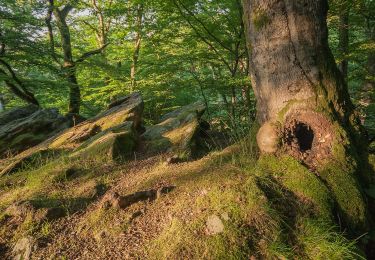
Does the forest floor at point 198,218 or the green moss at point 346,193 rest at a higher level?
the forest floor at point 198,218

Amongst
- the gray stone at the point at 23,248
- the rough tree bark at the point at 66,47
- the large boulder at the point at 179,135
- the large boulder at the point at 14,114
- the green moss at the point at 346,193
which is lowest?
the green moss at the point at 346,193

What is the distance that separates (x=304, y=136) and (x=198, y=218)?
1409 millimetres

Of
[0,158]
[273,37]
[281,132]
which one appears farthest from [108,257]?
[0,158]

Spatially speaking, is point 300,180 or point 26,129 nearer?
point 300,180

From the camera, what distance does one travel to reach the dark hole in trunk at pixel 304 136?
289 cm

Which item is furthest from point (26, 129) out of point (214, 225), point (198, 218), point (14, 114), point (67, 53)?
point (67, 53)

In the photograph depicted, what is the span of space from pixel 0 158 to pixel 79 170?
2.58 meters

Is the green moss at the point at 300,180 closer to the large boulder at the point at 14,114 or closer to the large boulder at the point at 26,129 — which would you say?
the large boulder at the point at 26,129

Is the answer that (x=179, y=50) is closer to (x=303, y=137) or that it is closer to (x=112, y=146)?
(x=112, y=146)

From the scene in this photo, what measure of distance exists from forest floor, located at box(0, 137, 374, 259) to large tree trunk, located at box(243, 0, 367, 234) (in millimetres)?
252

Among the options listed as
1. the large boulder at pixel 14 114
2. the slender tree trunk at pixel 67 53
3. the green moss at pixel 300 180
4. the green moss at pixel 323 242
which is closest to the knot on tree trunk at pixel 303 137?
the green moss at pixel 300 180

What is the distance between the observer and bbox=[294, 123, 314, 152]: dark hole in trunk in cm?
289

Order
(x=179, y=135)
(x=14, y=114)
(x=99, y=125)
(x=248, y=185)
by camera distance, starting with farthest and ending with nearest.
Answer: (x=14, y=114), (x=99, y=125), (x=179, y=135), (x=248, y=185)

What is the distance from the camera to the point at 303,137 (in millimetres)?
2953
